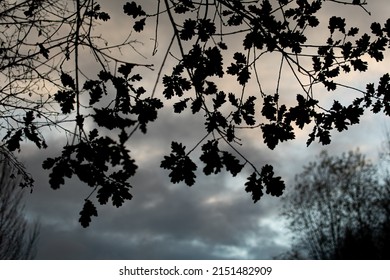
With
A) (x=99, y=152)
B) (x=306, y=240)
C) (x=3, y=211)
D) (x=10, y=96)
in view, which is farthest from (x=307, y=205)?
(x=99, y=152)

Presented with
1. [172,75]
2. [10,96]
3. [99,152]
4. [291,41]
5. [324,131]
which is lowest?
[99,152]

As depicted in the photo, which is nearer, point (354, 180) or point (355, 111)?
point (355, 111)

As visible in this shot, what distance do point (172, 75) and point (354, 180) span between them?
2528 centimetres

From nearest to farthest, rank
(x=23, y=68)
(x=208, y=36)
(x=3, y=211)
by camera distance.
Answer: (x=208, y=36) < (x=23, y=68) < (x=3, y=211)

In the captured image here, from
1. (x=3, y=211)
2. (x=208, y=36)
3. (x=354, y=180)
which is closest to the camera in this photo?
(x=208, y=36)

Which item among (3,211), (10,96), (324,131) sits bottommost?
(324,131)

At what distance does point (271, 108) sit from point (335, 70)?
36.7 inches

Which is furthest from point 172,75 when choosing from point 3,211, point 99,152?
point 3,211

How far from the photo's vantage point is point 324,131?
4633 millimetres

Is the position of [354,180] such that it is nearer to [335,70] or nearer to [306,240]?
[306,240]

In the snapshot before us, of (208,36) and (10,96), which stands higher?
(10,96)

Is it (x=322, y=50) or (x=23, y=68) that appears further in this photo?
(x=23, y=68)

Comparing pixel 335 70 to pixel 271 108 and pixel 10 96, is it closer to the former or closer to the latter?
pixel 271 108

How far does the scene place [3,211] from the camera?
1777 centimetres
